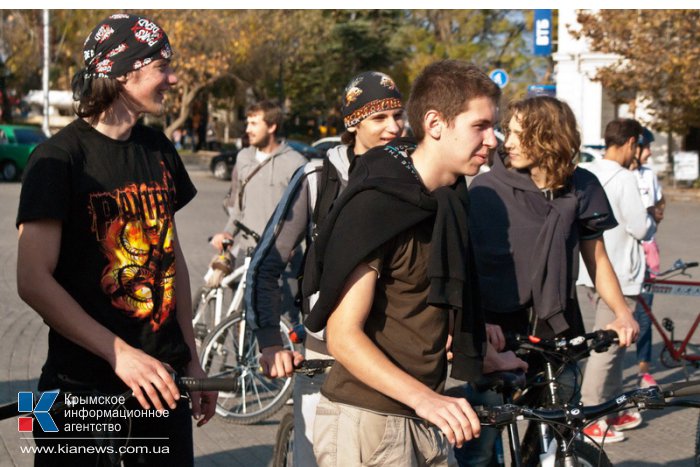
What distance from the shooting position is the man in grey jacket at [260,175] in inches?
294

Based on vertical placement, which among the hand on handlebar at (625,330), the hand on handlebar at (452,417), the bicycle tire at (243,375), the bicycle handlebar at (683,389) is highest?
the hand on handlebar at (452,417)

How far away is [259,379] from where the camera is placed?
7.14m

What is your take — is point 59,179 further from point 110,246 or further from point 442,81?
point 442,81

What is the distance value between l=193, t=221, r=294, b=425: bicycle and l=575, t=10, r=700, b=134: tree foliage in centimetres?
2327

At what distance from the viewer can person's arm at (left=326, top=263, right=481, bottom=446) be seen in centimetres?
272

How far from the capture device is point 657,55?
95.3 ft

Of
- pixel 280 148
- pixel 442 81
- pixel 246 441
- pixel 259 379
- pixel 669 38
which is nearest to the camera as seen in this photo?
pixel 442 81

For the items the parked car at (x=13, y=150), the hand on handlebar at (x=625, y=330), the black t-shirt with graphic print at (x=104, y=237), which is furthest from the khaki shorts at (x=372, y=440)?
the parked car at (x=13, y=150)

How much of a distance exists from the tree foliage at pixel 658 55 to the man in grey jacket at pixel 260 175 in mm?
22327

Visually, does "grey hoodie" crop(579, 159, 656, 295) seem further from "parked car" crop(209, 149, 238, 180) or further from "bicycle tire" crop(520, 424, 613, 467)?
"parked car" crop(209, 149, 238, 180)

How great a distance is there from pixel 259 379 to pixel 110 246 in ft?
13.5

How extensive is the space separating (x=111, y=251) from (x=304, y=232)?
4.20 ft

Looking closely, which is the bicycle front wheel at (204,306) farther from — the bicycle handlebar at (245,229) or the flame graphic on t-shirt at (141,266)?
the flame graphic on t-shirt at (141,266)

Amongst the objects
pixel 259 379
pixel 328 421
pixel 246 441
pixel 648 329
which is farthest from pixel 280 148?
pixel 328 421
